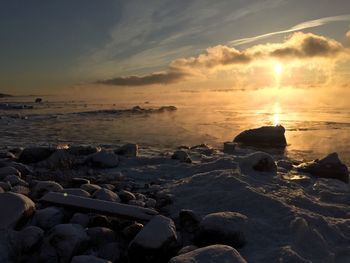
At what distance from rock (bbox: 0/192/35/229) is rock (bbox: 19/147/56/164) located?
4.52 metres

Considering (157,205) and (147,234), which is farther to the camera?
(157,205)

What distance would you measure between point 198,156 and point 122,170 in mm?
2788

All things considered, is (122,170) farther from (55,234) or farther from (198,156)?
(55,234)

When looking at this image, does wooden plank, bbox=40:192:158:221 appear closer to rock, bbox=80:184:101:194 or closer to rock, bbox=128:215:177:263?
rock, bbox=128:215:177:263

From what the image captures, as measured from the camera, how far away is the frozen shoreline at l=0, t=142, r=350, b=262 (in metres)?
4.26

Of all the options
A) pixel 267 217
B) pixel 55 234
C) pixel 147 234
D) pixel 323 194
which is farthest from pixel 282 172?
pixel 55 234

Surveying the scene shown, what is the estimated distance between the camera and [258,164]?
25.0ft

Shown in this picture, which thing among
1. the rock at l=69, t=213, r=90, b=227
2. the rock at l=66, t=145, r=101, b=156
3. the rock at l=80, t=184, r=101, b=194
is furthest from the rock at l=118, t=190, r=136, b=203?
the rock at l=66, t=145, r=101, b=156

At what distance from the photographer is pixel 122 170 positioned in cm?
822

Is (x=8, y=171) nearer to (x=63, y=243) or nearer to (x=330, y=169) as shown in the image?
(x=63, y=243)

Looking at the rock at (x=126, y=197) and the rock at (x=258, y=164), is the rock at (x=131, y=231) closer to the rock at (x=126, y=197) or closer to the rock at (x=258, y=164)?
the rock at (x=126, y=197)

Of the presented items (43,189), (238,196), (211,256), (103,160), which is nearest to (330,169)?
(238,196)

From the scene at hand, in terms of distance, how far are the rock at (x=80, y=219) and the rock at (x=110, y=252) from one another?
1.82ft

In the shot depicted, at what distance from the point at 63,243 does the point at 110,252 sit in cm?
50
